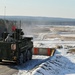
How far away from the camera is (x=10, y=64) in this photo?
19.0 m

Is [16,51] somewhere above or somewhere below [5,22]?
below

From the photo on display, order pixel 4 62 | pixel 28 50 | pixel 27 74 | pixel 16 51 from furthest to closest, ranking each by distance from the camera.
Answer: pixel 28 50
pixel 4 62
pixel 16 51
pixel 27 74

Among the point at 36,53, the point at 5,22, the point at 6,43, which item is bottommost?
the point at 36,53

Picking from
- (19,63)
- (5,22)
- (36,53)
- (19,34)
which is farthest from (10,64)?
(36,53)

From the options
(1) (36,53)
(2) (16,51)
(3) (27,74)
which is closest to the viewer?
(3) (27,74)

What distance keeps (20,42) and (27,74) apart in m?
4.21

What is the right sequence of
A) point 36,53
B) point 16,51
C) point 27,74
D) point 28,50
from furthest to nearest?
1. point 36,53
2. point 28,50
3. point 16,51
4. point 27,74

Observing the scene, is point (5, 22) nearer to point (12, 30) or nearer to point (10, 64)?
point (12, 30)

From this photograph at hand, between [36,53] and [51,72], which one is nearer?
[51,72]

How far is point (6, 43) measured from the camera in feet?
60.1

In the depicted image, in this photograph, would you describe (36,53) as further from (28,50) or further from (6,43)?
(6,43)

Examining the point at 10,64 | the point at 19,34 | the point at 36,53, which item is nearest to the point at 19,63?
the point at 10,64

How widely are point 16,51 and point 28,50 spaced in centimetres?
341

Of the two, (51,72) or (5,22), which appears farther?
(5,22)
